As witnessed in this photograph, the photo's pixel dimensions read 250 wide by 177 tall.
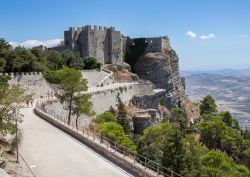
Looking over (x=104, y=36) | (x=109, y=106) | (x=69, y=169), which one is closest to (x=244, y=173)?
(x=109, y=106)

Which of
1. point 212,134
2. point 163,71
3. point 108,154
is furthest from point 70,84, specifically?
point 163,71

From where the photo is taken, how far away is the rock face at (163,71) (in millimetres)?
80000

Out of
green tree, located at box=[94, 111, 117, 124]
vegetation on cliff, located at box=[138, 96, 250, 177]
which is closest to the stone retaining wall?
vegetation on cliff, located at box=[138, 96, 250, 177]

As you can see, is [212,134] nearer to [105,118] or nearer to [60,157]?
[105,118]

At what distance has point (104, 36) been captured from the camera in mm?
80688

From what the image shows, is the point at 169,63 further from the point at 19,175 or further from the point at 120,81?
the point at 19,175

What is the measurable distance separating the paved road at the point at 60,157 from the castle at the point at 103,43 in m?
48.8

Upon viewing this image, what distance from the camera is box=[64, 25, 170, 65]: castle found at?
76250 millimetres

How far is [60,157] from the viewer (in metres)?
21.5

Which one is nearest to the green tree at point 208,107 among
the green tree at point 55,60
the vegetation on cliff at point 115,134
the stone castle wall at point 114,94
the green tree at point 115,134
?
the stone castle wall at point 114,94

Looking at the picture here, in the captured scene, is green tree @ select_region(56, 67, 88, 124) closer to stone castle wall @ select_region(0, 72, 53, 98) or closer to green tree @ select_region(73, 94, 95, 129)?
green tree @ select_region(73, 94, 95, 129)

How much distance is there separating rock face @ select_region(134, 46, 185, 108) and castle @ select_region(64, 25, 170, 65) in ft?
7.72

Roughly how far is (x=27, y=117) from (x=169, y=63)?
165ft

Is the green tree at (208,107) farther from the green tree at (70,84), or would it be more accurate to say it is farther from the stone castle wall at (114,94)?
the green tree at (70,84)
